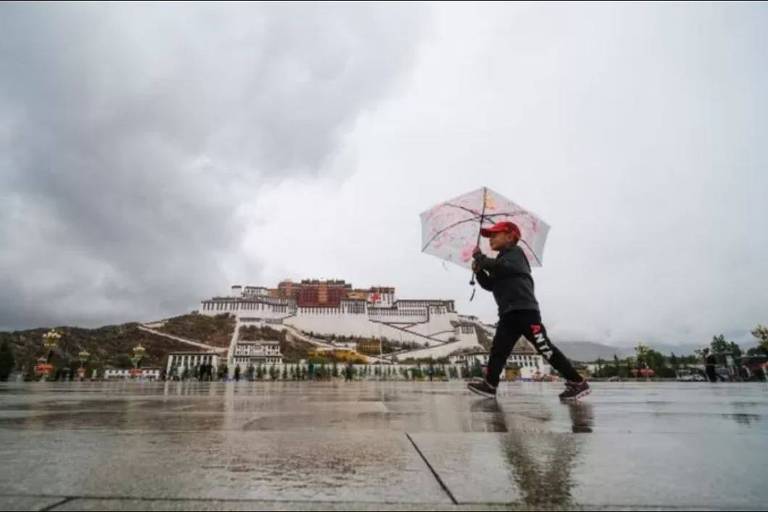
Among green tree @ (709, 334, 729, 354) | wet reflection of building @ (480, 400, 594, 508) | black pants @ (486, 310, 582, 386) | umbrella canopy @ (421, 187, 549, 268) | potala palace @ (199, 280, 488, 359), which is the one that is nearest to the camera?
wet reflection of building @ (480, 400, 594, 508)

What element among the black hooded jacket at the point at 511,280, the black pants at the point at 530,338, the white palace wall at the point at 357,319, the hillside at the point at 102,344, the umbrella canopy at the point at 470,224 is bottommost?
the black pants at the point at 530,338

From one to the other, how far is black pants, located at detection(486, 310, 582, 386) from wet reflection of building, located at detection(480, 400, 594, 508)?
234 centimetres

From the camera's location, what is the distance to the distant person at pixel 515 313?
5173mm

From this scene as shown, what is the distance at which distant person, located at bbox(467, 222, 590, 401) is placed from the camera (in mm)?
5173

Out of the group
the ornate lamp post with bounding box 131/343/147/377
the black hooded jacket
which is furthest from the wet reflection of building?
the ornate lamp post with bounding box 131/343/147/377

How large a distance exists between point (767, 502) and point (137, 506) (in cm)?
168

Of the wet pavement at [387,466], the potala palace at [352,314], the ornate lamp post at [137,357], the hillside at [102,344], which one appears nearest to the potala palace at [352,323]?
the potala palace at [352,314]

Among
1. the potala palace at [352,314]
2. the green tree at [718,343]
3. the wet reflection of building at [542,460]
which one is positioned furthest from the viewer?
the potala palace at [352,314]

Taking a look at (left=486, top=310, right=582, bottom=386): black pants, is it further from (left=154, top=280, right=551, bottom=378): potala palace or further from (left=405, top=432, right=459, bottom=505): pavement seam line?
(left=154, top=280, right=551, bottom=378): potala palace

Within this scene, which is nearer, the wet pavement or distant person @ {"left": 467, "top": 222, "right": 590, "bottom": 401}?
the wet pavement

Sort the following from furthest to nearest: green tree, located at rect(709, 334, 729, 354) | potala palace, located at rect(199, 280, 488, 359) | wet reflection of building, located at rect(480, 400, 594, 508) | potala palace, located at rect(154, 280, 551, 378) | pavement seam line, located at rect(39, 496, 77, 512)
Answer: potala palace, located at rect(199, 280, 488, 359) → potala palace, located at rect(154, 280, 551, 378) → green tree, located at rect(709, 334, 729, 354) → wet reflection of building, located at rect(480, 400, 594, 508) → pavement seam line, located at rect(39, 496, 77, 512)

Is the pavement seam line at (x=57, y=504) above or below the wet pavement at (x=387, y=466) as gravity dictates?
above

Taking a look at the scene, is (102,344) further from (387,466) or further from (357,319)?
(387,466)

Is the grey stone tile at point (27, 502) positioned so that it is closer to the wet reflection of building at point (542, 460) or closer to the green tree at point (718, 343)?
the wet reflection of building at point (542, 460)
